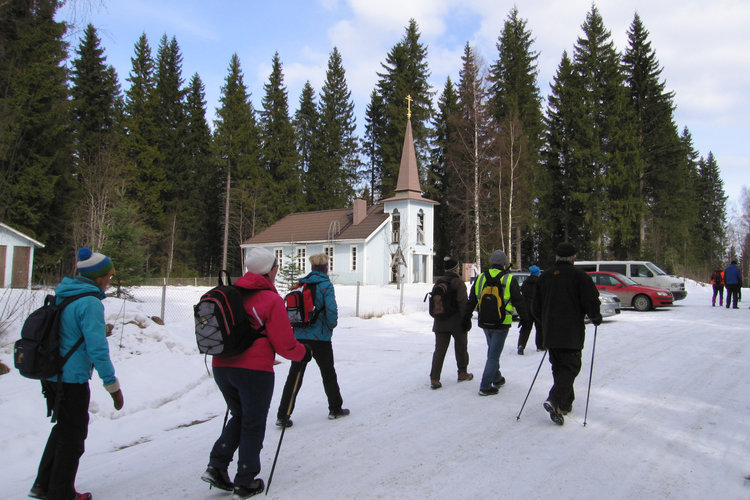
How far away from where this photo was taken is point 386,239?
35.3 metres

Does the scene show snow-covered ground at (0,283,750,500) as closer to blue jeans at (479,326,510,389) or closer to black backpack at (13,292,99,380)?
blue jeans at (479,326,510,389)

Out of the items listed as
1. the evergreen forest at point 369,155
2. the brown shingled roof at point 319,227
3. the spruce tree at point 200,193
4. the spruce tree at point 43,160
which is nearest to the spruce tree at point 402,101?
the evergreen forest at point 369,155

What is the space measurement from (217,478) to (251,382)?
797mm

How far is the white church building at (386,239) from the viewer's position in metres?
34.5

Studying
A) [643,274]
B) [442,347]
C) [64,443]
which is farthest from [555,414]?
[643,274]

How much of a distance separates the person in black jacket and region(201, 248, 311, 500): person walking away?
3037mm

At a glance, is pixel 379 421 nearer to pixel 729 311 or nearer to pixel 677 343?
pixel 677 343

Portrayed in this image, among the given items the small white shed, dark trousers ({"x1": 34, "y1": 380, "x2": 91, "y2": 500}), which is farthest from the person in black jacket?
the small white shed

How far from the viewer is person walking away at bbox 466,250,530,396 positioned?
645cm

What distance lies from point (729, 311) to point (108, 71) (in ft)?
151

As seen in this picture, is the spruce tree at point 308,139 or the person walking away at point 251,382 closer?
the person walking away at point 251,382

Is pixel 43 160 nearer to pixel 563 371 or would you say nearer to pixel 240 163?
pixel 240 163

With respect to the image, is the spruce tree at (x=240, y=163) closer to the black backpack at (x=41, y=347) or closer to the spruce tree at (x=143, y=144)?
the spruce tree at (x=143, y=144)

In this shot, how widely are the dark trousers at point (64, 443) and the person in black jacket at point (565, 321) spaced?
4321 millimetres
